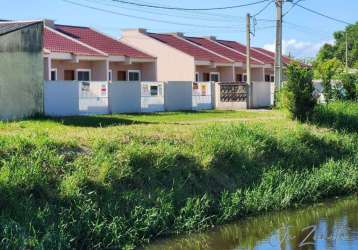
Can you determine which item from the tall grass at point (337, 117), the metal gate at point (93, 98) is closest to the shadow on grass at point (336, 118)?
the tall grass at point (337, 117)

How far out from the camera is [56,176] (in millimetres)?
11945

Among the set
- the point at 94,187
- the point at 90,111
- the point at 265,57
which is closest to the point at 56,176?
the point at 94,187

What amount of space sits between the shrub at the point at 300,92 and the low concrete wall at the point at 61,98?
9213 mm

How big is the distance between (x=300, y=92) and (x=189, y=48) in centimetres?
2618

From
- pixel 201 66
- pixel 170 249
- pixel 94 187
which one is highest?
pixel 201 66

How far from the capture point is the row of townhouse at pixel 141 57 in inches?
1433

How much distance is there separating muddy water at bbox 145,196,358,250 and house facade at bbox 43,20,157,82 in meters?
21.2

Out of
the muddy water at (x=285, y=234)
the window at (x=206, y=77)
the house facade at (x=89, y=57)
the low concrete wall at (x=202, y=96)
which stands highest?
the house facade at (x=89, y=57)

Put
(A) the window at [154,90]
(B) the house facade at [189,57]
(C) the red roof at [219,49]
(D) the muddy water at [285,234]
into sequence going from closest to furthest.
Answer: (D) the muddy water at [285,234]
(A) the window at [154,90]
(B) the house facade at [189,57]
(C) the red roof at [219,49]

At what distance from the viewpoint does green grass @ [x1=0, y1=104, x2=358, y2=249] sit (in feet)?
35.7

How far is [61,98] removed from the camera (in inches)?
1038

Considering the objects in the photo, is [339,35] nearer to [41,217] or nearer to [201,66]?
[201,66]

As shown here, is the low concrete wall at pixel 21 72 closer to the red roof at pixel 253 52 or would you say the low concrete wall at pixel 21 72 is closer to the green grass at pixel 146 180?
the green grass at pixel 146 180

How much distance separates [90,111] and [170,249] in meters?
17.3
